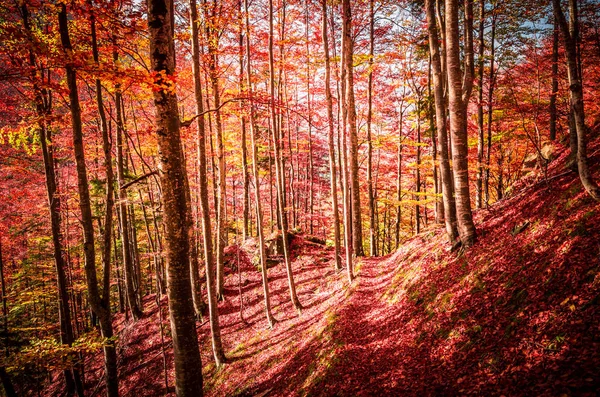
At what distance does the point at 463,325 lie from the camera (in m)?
5.10

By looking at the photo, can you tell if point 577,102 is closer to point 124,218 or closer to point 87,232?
point 87,232

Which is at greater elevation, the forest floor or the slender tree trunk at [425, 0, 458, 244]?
the slender tree trunk at [425, 0, 458, 244]

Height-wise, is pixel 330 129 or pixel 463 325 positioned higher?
pixel 330 129

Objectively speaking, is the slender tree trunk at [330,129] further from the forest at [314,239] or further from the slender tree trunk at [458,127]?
the slender tree trunk at [458,127]

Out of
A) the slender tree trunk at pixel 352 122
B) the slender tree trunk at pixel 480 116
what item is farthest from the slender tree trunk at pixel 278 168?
the slender tree trunk at pixel 480 116

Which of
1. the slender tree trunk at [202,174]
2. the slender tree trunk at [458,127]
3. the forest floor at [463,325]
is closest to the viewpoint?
the forest floor at [463,325]

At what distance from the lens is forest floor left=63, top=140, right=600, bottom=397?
3.58m

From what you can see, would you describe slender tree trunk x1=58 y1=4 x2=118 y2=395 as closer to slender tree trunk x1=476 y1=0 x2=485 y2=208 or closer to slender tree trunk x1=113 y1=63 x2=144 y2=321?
slender tree trunk x1=113 y1=63 x2=144 y2=321

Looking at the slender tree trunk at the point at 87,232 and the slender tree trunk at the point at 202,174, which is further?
the slender tree trunk at the point at 202,174

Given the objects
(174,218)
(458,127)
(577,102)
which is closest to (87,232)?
(174,218)

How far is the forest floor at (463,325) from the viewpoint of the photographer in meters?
3.58

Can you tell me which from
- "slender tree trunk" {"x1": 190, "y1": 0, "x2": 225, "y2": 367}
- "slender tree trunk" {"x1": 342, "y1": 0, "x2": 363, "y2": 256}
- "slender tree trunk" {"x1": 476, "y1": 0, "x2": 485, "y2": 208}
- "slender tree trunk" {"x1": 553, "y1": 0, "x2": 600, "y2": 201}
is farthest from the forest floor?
"slender tree trunk" {"x1": 476, "y1": 0, "x2": 485, "y2": 208}

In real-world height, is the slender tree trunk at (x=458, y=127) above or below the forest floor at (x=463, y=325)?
above

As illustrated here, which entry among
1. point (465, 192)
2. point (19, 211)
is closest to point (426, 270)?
point (465, 192)
